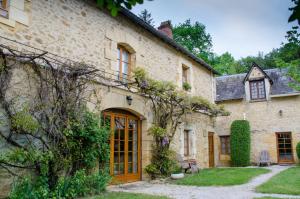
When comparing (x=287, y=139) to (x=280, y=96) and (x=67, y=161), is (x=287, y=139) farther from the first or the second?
(x=67, y=161)

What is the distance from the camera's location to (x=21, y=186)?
5.52m

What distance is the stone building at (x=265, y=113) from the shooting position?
15523mm

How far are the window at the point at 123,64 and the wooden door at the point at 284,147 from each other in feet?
34.4

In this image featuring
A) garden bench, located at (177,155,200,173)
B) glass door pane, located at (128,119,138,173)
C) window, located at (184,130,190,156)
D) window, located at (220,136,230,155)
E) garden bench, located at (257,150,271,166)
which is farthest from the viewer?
window, located at (220,136,230,155)

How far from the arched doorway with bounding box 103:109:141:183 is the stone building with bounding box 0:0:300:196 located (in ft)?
0.09

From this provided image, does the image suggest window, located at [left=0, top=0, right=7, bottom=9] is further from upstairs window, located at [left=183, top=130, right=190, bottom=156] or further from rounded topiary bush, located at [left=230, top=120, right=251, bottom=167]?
rounded topiary bush, located at [left=230, top=120, right=251, bottom=167]

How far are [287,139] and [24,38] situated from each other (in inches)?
556

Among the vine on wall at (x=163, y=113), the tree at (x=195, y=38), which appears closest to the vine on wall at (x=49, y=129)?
the vine on wall at (x=163, y=113)

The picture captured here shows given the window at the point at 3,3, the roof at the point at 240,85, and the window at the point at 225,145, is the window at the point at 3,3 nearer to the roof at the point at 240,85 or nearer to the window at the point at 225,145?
the roof at the point at 240,85

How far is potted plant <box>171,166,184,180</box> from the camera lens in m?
9.43

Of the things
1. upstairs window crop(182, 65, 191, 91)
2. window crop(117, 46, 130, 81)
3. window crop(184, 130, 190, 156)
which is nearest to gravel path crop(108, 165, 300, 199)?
window crop(117, 46, 130, 81)

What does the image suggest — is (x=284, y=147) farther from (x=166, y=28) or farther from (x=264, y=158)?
(x=166, y=28)

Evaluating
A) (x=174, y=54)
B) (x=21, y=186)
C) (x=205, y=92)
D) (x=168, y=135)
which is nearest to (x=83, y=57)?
(x=21, y=186)

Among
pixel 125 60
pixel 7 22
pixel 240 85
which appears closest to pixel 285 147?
pixel 240 85
